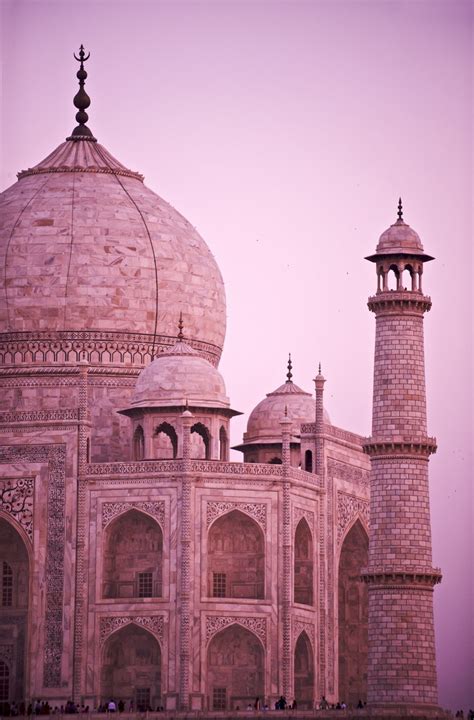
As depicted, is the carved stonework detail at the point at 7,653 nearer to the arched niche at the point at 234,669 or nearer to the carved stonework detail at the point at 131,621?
the carved stonework detail at the point at 131,621

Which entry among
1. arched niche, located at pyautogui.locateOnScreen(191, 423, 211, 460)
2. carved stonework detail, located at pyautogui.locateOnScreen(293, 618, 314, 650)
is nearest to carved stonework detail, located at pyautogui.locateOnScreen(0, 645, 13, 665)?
arched niche, located at pyautogui.locateOnScreen(191, 423, 211, 460)

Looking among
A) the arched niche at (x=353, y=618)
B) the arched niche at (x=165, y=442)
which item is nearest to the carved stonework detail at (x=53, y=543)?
the arched niche at (x=165, y=442)

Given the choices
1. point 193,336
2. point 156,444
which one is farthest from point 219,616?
point 193,336

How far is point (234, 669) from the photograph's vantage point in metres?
48.2

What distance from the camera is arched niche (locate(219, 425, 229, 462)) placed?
5078cm

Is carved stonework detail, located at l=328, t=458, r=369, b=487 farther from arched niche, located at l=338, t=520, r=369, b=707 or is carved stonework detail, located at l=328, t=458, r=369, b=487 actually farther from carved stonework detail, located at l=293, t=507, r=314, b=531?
carved stonework detail, located at l=293, t=507, r=314, b=531

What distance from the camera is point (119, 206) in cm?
5366

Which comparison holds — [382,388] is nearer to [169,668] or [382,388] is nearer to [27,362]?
[169,668]

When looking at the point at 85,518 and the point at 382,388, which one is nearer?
the point at 382,388

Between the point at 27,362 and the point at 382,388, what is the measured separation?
425 inches

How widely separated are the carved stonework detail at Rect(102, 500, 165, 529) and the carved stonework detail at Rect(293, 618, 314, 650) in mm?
3237

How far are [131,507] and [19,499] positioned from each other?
225cm

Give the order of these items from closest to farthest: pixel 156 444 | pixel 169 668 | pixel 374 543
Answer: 1. pixel 374 543
2. pixel 169 668
3. pixel 156 444

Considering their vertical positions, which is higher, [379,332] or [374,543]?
[379,332]
